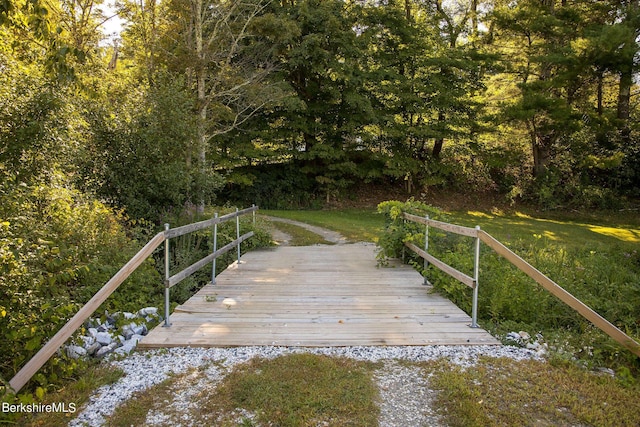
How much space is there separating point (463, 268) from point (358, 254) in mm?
A: 3281

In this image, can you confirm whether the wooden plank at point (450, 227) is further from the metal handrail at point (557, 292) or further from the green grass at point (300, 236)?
the green grass at point (300, 236)

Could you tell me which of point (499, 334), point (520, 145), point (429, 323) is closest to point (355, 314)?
point (429, 323)

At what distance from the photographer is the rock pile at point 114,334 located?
148 inches

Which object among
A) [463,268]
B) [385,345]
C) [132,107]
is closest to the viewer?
[385,345]

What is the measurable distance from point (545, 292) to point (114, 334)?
17.0 ft

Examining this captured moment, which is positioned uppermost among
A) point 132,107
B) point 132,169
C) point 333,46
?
point 333,46

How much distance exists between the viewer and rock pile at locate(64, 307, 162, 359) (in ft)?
12.4

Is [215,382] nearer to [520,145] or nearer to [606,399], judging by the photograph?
[606,399]

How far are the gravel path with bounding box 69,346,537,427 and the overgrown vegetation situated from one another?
72 centimetres

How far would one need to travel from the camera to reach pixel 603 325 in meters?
3.52

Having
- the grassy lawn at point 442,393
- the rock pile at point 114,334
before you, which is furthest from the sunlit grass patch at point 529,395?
the rock pile at point 114,334

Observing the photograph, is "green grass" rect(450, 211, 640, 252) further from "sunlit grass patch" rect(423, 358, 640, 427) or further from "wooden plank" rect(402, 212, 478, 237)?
"sunlit grass patch" rect(423, 358, 640, 427)

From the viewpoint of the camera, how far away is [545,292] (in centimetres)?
542

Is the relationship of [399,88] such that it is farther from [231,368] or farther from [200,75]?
[231,368]
